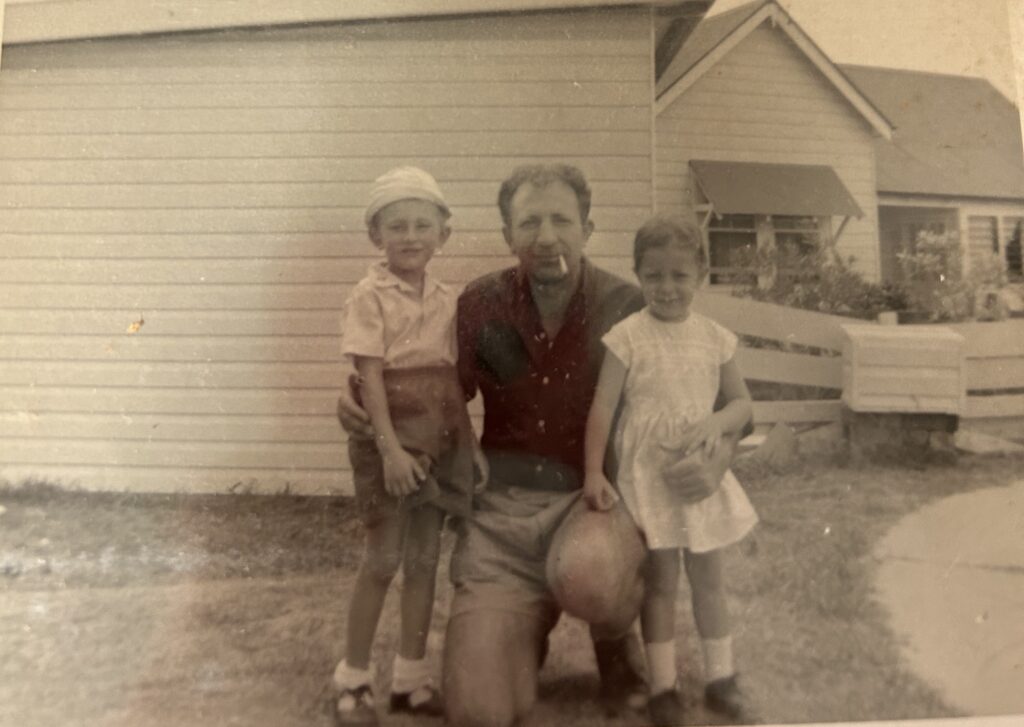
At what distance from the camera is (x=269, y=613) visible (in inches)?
42.4

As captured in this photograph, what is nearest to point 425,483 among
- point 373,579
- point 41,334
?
point 373,579

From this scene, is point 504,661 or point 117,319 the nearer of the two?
point 504,661

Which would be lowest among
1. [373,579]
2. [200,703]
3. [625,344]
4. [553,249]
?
[200,703]

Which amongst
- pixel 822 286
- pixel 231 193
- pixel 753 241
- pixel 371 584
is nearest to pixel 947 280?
pixel 822 286

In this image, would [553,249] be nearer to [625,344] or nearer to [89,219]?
[625,344]

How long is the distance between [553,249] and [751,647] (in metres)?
0.58

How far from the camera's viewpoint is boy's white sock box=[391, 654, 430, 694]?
106cm

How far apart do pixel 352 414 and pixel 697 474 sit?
0.45 m

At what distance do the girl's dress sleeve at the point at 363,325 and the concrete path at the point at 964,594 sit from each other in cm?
73

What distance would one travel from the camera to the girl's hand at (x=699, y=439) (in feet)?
3.51

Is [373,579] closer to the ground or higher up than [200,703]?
higher up

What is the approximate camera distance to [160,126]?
116 cm

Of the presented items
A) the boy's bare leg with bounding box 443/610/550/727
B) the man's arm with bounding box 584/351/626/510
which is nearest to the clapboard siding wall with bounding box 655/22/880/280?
the man's arm with bounding box 584/351/626/510

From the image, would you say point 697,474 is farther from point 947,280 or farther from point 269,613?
point 269,613
